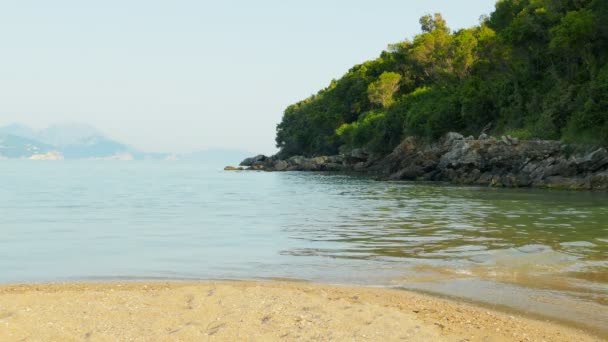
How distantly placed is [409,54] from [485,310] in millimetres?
82405

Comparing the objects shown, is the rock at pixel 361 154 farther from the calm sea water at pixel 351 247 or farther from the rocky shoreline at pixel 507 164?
the calm sea water at pixel 351 247

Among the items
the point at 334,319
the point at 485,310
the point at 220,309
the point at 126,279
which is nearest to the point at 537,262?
the point at 485,310

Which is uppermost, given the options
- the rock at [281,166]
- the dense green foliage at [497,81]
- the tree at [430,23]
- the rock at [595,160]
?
the tree at [430,23]

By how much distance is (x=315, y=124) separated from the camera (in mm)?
125562

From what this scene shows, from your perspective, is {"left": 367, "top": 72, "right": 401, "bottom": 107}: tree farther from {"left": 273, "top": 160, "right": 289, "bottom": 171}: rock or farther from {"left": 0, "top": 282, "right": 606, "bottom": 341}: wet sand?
{"left": 0, "top": 282, "right": 606, "bottom": 341}: wet sand

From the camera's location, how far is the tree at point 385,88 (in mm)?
96250

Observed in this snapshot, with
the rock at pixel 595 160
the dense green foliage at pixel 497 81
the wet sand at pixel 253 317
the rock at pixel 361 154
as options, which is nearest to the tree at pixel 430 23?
the dense green foliage at pixel 497 81

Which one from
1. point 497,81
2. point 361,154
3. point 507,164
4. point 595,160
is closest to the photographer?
point 595,160

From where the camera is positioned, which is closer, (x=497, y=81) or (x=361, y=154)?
(x=497, y=81)

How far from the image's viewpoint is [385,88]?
319ft

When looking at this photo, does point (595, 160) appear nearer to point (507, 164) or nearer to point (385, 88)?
point (507, 164)

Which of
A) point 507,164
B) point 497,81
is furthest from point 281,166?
point 507,164

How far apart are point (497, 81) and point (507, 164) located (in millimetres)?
20968

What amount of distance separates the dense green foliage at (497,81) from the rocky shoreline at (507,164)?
2.16 meters
